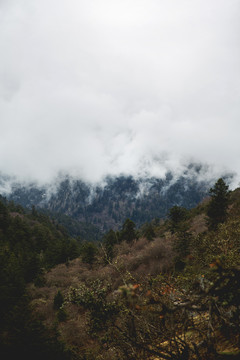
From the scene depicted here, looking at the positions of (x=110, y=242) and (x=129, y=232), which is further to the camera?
(x=110, y=242)

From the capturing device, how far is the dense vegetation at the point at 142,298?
2848 mm

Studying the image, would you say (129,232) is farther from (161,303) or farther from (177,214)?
(161,303)

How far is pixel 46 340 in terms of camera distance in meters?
5.79

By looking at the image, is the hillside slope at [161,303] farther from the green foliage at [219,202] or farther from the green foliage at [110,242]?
the green foliage at [110,242]

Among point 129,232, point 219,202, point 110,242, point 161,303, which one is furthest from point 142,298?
point 110,242

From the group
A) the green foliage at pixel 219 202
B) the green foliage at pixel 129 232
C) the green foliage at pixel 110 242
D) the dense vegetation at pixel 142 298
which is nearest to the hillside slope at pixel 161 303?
the dense vegetation at pixel 142 298

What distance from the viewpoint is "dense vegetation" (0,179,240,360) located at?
2.85 m

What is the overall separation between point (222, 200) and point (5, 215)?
6532cm

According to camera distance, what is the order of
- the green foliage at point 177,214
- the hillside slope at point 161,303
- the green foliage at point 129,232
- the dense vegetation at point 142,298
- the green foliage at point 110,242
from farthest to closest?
the green foliage at point 129,232 → the green foliage at point 177,214 → the green foliage at point 110,242 → the dense vegetation at point 142,298 → the hillside slope at point 161,303

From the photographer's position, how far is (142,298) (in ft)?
13.7

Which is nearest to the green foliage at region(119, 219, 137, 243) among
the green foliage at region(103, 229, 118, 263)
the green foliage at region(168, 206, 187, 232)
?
the green foliage at region(103, 229, 118, 263)

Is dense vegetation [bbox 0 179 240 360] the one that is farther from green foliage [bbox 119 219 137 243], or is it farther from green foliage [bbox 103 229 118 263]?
green foliage [bbox 103 229 118 263]

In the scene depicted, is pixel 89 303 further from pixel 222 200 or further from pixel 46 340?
pixel 222 200

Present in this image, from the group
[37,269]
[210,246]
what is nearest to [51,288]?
[37,269]
